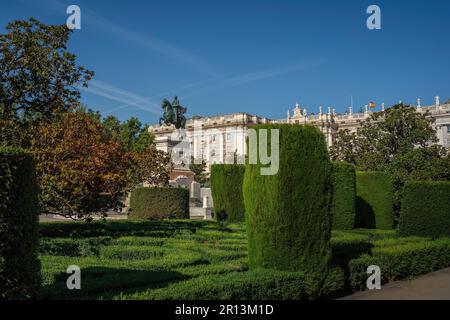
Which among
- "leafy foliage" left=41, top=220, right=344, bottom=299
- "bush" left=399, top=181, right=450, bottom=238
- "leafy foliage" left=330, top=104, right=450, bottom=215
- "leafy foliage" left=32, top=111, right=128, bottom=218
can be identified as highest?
"leafy foliage" left=330, top=104, right=450, bottom=215

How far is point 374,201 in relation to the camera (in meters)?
22.2

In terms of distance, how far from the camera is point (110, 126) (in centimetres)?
5984

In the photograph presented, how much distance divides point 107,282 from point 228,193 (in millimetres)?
17122

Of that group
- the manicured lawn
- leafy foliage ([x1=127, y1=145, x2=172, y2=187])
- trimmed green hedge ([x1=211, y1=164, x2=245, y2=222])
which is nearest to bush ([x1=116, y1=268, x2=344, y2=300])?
the manicured lawn

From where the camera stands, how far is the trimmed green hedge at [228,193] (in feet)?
78.5

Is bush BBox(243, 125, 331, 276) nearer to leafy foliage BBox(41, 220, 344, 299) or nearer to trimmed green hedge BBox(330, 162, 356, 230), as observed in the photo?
leafy foliage BBox(41, 220, 344, 299)

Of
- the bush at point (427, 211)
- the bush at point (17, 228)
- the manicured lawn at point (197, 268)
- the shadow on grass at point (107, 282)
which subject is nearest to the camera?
the bush at point (17, 228)

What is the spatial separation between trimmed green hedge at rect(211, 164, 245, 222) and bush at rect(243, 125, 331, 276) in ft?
50.3

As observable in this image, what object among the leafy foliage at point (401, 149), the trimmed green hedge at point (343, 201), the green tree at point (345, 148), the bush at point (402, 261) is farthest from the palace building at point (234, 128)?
the bush at point (402, 261)

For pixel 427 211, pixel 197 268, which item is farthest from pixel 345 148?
pixel 197 268

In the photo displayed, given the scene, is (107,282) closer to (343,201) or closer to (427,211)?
(427,211)

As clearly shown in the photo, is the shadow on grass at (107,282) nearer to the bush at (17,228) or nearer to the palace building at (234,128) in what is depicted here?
the bush at (17,228)

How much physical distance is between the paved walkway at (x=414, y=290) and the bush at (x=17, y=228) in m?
5.66

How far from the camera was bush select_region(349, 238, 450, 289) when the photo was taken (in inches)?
377
